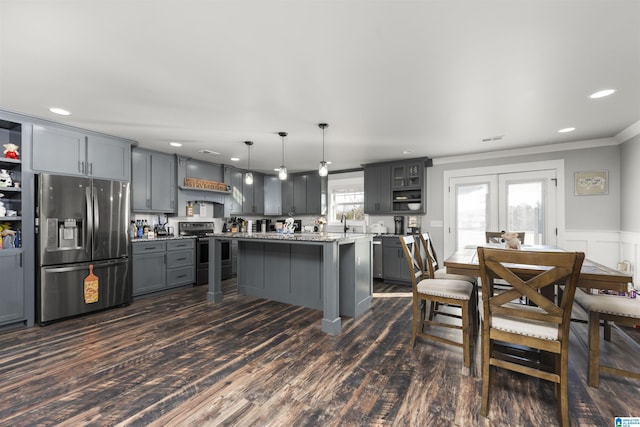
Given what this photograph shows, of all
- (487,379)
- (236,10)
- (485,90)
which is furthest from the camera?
(485,90)

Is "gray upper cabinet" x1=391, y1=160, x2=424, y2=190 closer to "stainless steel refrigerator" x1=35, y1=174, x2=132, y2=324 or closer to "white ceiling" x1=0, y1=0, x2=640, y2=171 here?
"white ceiling" x1=0, y1=0, x2=640, y2=171

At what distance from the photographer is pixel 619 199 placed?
378 centimetres

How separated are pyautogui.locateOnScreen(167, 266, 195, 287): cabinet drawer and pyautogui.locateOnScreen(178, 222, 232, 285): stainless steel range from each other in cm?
11

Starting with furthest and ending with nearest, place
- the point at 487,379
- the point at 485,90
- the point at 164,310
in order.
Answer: the point at 164,310 → the point at 485,90 → the point at 487,379

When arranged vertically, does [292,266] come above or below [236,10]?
below

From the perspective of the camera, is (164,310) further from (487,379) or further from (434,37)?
(434,37)

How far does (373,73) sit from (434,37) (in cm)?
53

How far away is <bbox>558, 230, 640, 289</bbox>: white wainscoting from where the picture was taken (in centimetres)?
353

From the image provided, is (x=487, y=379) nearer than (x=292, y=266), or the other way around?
(x=487, y=379)

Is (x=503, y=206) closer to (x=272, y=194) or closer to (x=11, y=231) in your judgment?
(x=272, y=194)

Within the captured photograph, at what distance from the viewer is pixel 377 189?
18.4ft

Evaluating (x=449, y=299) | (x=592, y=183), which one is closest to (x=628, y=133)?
(x=592, y=183)

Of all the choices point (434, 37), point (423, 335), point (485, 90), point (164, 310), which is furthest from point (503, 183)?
point (164, 310)

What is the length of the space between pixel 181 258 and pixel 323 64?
4.05 metres
